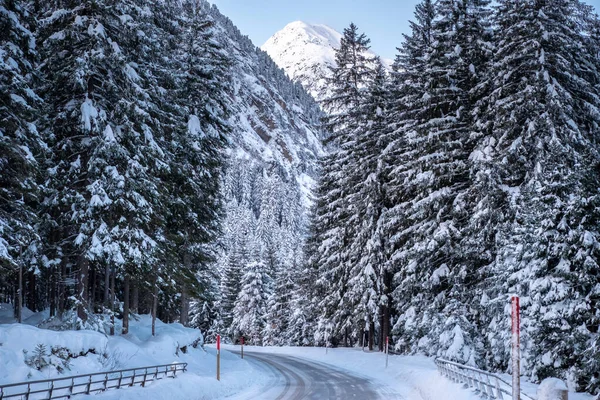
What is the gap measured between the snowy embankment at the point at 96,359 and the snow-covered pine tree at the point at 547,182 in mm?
11246

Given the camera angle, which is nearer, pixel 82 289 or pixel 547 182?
pixel 547 182

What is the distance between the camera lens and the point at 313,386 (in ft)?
66.3

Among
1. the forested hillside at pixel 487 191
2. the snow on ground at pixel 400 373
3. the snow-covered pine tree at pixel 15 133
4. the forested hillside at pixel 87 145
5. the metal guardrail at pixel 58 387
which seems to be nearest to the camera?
the metal guardrail at pixel 58 387

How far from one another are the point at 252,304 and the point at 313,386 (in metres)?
43.4

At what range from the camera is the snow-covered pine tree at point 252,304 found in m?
62.6

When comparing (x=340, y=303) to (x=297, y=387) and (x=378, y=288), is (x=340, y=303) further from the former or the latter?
(x=297, y=387)

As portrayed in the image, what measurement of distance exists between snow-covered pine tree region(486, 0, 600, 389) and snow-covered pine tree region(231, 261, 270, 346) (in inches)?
1788

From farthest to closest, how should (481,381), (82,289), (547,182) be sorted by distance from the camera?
(82,289), (547,182), (481,381)

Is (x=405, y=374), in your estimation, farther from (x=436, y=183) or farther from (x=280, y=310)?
(x=280, y=310)

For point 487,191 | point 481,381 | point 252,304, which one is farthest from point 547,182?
point 252,304

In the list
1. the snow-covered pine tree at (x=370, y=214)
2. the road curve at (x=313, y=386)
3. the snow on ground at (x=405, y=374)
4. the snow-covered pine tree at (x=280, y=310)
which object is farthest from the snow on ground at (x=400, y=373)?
the snow-covered pine tree at (x=280, y=310)

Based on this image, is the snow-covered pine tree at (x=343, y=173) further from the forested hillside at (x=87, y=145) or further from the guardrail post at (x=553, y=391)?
the guardrail post at (x=553, y=391)

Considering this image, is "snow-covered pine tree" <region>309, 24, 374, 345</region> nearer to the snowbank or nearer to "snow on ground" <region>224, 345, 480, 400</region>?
"snow on ground" <region>224, 345, 480, 400</region>

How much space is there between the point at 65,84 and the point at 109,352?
1045 cm
